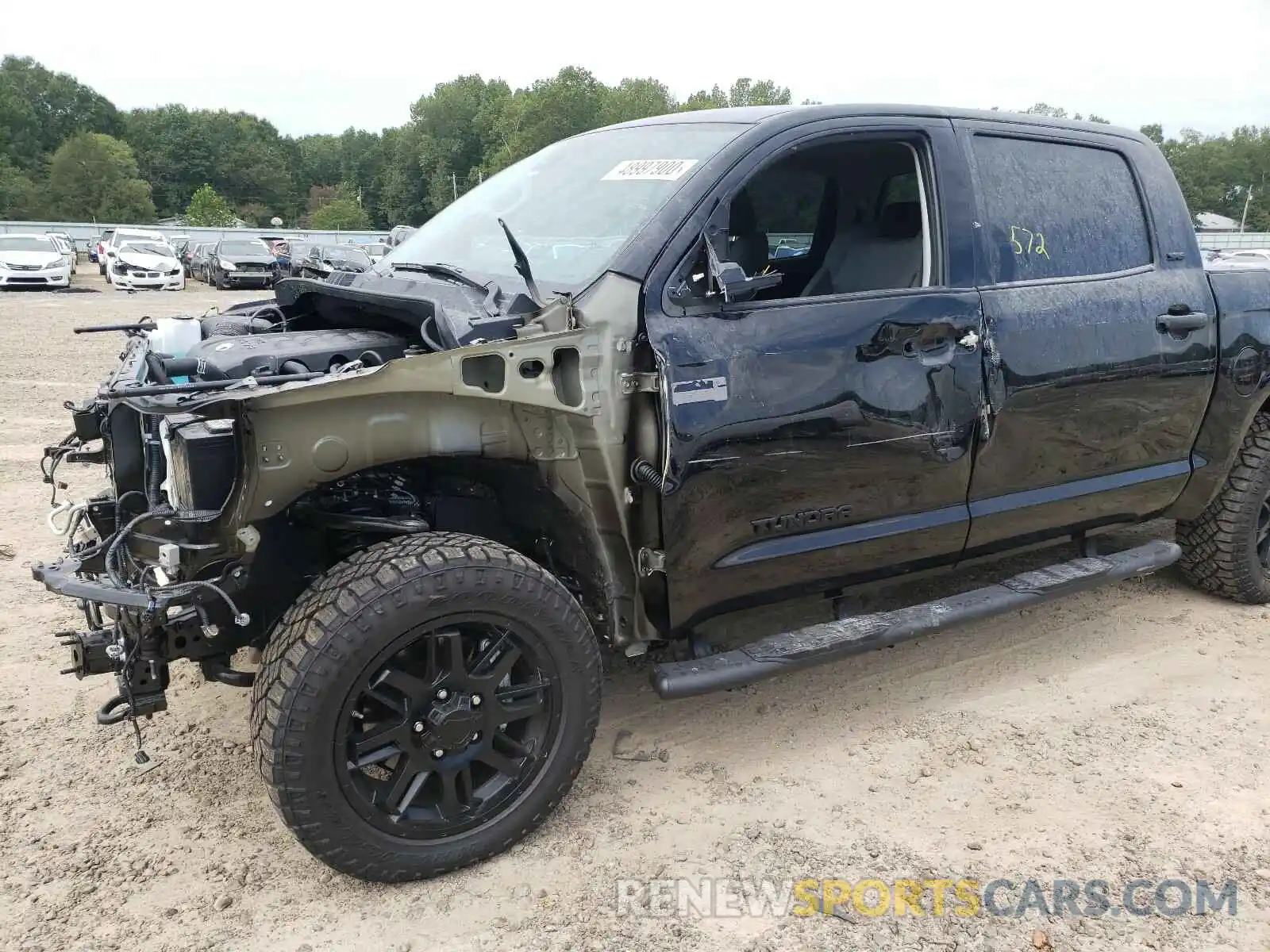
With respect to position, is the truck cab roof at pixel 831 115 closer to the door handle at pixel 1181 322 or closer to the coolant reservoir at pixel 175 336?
the door handle at pixel 1181 322

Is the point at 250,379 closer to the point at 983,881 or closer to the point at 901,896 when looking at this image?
the point at 901,896

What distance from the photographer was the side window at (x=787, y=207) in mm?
3721

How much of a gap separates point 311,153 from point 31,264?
89.2 metres

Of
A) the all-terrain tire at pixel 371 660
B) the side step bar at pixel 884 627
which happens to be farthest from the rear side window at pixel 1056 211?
the all-terrain tire at pixel 371 660

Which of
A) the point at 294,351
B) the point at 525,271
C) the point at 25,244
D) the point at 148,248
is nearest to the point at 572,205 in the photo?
the point at 525,271

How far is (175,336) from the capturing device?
3.25 metres

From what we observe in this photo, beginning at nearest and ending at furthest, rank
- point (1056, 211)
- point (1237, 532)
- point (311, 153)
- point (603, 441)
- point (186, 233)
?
point (603, 441)
point (1056, 211)
point (1237, 532)
point (186, 233)
point (311, 153)

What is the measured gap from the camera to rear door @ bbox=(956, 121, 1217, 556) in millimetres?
3326

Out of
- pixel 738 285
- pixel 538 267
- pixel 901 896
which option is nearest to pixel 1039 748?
pixel 901 896

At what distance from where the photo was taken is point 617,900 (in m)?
2.53

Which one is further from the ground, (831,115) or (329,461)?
(831,115)

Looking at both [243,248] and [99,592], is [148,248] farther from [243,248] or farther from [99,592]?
[99,592]

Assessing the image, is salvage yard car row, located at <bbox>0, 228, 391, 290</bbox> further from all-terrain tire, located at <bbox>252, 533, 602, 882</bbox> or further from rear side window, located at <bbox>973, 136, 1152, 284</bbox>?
all-terrain tire, located at <bbox>252, 533, 602, 882</bbox>

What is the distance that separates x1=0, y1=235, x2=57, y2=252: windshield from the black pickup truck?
22911mm
